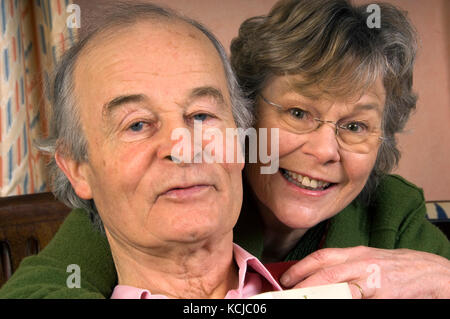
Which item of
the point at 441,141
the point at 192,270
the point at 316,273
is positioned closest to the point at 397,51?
the point at 316,273

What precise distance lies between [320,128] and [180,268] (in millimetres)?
497

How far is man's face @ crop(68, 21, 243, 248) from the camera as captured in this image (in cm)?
95

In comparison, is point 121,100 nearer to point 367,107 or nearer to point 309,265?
point 309,265

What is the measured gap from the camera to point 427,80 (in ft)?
7.38

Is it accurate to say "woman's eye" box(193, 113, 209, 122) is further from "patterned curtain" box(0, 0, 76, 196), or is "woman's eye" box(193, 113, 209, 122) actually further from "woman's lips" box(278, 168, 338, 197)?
"patterned curtain" box(0, 0, 76, 196)

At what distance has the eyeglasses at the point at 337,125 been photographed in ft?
4.28

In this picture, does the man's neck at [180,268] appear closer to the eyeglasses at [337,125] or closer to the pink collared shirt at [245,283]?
the pink collared shirt at [245,283]

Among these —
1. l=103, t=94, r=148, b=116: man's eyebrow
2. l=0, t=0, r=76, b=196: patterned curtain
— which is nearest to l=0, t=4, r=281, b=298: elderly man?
l=103, t=94, r=148, b=116: man's eyebrow

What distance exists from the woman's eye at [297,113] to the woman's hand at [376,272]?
1.14ft

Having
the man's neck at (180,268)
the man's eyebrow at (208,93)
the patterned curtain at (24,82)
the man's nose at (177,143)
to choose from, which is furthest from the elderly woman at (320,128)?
the patterned curtain at (24,82)

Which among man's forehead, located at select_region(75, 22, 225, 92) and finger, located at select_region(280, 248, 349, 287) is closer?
man's forehead, located at select_region(75, 22, 225, 92)

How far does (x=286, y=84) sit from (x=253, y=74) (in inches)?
4.1
